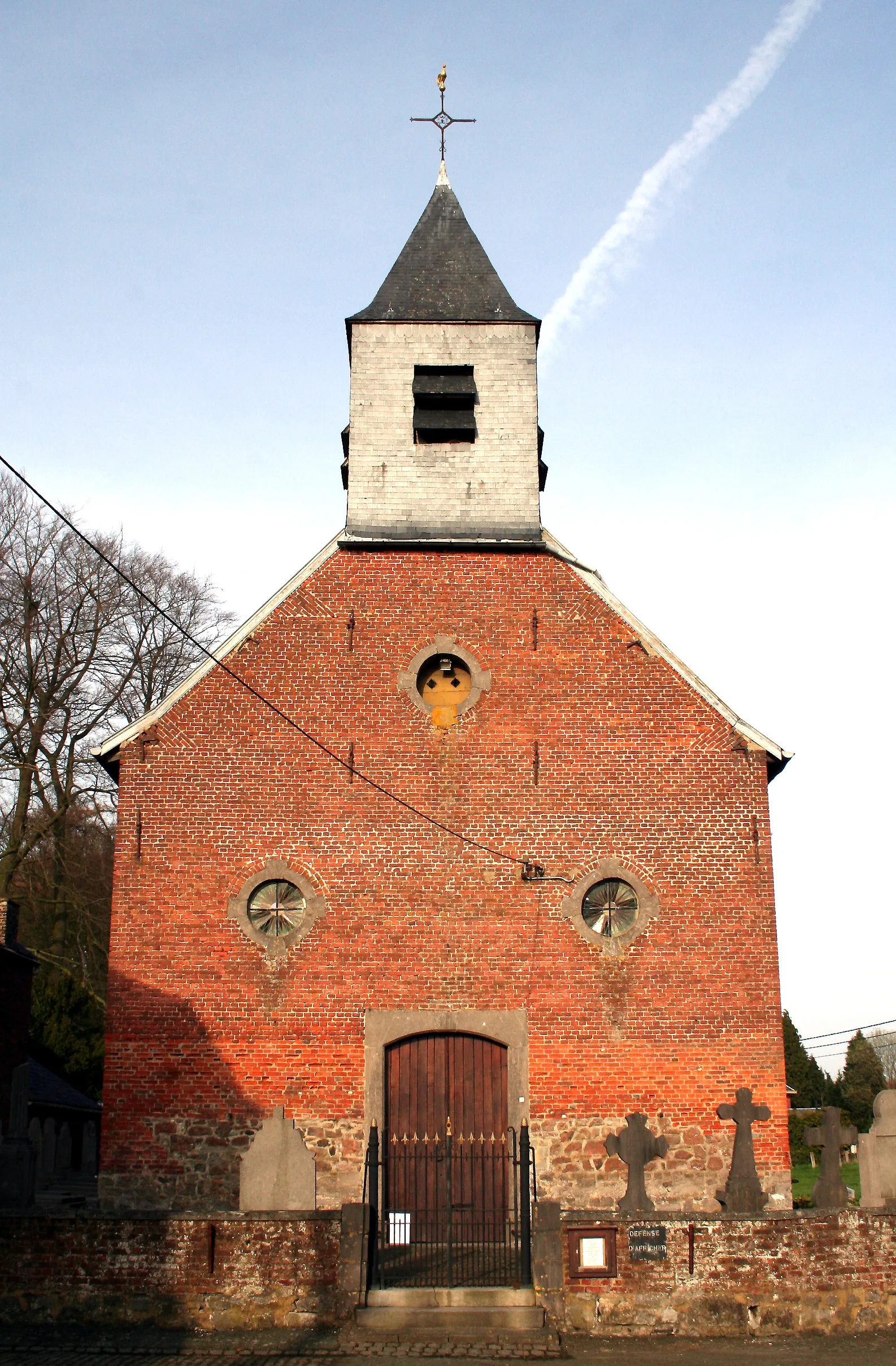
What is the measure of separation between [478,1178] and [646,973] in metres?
2.72

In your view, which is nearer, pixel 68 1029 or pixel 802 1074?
pixel 68 1029

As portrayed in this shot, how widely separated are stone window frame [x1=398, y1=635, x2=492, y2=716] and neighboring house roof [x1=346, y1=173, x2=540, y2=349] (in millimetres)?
4552

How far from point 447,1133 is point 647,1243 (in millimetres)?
2480

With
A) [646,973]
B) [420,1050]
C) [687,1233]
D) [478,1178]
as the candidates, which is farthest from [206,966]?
[687,1233]

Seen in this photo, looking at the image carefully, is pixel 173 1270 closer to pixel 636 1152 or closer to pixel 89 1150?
pixel 636 1152

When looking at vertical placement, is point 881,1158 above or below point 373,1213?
above

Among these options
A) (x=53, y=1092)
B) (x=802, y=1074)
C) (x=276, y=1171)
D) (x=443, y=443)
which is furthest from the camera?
(x=802, y=1074)

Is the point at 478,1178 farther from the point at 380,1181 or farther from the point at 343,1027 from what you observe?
the point at 343,1027

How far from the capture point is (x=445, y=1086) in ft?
40.4

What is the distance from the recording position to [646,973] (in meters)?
12.6

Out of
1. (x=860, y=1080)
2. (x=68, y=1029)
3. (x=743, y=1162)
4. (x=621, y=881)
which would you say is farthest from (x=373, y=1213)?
(x=860, y=1080)

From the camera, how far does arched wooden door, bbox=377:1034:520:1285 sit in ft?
38.3

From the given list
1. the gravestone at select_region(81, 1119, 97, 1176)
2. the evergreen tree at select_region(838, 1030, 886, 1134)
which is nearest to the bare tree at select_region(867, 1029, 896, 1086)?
the evergreen tree at select_region(838, 1030, 886, 1134)

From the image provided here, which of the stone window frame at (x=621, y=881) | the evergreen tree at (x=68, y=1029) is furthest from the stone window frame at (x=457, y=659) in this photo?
the evergreen tree at (x=68, y=1029)
